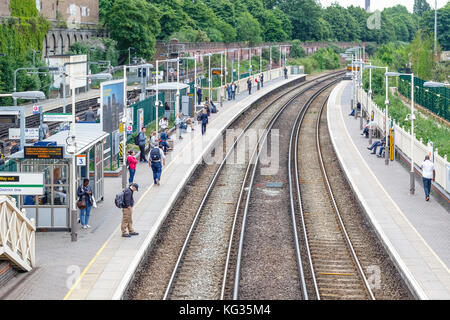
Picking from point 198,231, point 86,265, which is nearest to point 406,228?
point 198,231

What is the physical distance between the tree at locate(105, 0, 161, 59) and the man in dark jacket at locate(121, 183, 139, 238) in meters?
67.7

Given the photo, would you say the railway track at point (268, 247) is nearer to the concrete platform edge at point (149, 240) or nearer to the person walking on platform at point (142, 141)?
the concrete platform edge at point (149, 240)

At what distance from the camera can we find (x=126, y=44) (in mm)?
86312

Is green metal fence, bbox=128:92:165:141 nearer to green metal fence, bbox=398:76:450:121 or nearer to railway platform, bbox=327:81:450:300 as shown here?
railway platform, bbox=327:81:450:300

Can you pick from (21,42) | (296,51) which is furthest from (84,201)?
(296,51)

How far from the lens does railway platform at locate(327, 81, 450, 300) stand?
15594 millimetres

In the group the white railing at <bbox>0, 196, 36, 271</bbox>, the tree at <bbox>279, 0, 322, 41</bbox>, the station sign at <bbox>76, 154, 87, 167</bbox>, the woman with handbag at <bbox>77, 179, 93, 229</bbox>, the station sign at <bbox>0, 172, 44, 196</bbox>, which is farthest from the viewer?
the tree at <bbox>279, 0, 322, 41</bbox>

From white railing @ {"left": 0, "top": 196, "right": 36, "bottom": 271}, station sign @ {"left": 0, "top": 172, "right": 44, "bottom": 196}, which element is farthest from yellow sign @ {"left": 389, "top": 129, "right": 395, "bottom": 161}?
white railing @ {"left": 0, "top": 196, "right": 36, "bottom": 271}

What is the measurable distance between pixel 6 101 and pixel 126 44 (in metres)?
34.6

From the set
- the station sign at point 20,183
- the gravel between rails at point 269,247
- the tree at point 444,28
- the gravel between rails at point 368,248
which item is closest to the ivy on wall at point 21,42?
the gravel between rails at point 269,247

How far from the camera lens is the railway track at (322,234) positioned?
1594 cm

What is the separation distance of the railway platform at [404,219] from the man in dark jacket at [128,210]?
264 inches

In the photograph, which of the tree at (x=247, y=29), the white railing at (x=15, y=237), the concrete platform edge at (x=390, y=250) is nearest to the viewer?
the concrete platform edge at (x=390, y=250)
